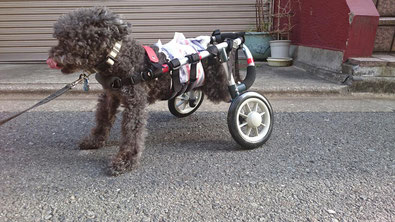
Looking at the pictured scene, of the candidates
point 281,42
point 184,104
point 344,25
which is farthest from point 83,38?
point 281,42

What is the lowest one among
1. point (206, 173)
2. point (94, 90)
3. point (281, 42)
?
point (206, 173)

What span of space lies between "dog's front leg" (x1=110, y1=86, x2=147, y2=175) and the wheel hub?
943mm

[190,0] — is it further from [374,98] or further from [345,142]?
[345,142]

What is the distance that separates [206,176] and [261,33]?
4.90 m

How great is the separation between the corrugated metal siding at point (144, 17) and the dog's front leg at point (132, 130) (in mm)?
4783

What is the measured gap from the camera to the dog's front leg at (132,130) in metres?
2.28

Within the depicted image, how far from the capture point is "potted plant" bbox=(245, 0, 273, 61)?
6441 millimetres

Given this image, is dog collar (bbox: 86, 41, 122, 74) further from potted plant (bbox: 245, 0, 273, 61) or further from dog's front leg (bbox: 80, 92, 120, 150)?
potted plant (bbox: 245, 0, 273, 61)

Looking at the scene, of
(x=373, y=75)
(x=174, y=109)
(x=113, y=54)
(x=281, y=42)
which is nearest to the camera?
(x=113, y=54)

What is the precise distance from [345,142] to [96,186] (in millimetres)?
2309

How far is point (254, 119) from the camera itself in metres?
2.61

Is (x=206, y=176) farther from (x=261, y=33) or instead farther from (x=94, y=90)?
(x=261, y=33)

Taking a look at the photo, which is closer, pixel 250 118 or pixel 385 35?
pixel 250 118

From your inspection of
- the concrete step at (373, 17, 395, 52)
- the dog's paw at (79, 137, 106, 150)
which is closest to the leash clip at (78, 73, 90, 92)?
the dog's paw at (79, 137, 106, 150)
